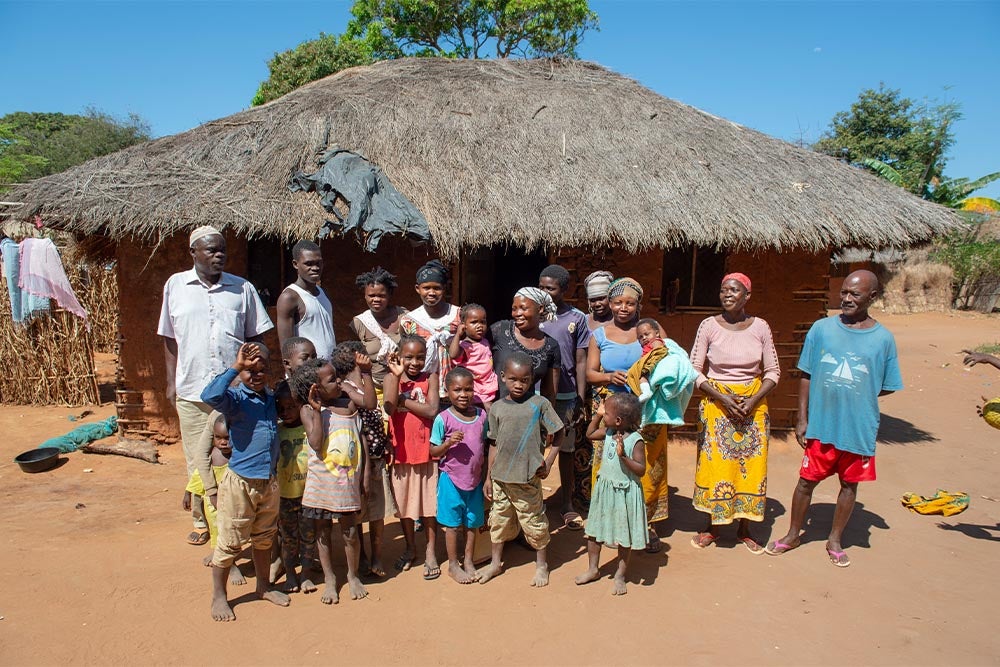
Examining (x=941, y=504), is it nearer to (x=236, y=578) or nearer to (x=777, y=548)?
(x=777, y=548)

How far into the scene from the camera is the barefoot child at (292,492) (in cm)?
311

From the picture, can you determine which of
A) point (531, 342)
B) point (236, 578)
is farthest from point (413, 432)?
point (236, 578)

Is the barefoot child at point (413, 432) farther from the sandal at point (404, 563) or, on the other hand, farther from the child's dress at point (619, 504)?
the child's dress at point (619, 504)

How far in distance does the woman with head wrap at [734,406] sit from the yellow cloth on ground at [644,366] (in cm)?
41

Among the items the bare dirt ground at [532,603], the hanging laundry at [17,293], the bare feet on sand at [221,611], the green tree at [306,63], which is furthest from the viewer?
the green tree at [306,63]

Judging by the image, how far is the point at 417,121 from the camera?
681 cm

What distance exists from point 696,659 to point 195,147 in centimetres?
630

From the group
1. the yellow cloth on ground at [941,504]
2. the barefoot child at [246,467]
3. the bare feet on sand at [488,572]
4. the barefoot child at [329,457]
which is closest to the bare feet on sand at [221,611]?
the barefoot child at [246,467]

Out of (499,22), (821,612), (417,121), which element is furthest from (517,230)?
(499,22)

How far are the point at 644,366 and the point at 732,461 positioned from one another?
2.99 ft

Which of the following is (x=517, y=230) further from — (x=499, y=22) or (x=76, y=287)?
(x=499, y=22)

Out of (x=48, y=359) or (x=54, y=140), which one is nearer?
(x=48, y=359)

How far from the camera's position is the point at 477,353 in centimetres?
362

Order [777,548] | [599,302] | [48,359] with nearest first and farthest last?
1. [777,548]
2. [599,302]
3. [48,359]
